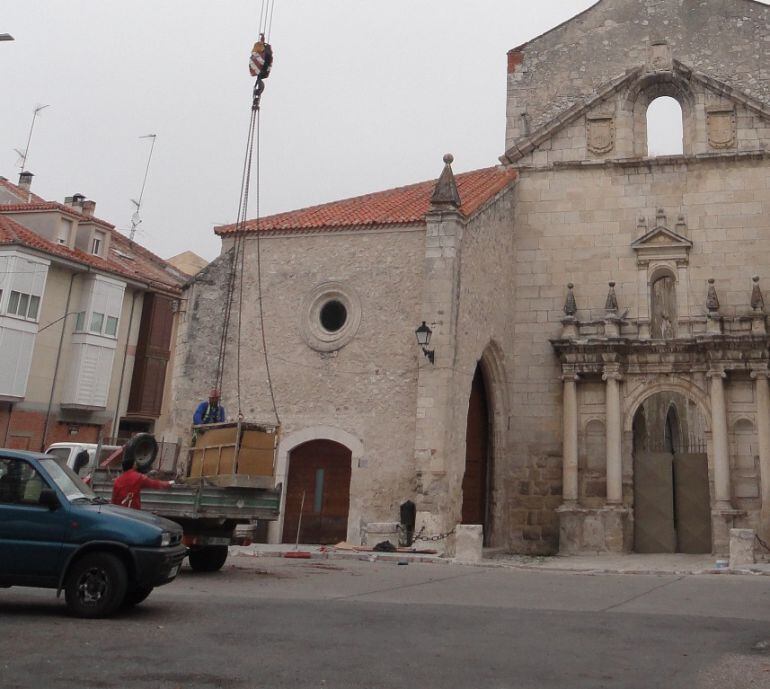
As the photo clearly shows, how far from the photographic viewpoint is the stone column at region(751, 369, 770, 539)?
54.4 ft

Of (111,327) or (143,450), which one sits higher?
(111,327)

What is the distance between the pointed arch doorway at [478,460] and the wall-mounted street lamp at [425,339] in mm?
3216

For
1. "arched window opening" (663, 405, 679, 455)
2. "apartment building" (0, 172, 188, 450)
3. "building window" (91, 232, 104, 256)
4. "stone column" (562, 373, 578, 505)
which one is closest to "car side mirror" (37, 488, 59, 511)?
"stone column" (562, 373, 578, 505)

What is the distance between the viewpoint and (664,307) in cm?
2131

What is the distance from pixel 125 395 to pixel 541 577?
61.3 ft

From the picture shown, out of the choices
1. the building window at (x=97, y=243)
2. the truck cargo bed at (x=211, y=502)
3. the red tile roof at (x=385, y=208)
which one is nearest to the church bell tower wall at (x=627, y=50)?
the red tile roof at (x=385, y=208)

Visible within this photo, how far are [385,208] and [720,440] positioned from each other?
8823mm

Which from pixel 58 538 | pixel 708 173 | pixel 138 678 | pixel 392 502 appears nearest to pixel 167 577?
pixel 58 538

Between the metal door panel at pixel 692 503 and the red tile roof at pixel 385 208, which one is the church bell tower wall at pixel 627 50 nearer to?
the red tile roof at pixel 385 208

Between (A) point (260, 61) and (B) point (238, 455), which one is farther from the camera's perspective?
(A) point (260, 61)

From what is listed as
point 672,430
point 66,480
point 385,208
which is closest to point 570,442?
point 385,208

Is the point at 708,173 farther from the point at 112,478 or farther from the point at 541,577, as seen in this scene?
the point at 112,478

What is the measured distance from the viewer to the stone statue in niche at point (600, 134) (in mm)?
19875

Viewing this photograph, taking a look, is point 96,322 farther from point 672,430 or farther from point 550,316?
point 672,430
